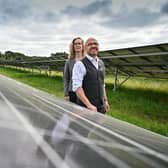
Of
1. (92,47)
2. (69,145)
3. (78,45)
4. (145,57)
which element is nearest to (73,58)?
(78,45)

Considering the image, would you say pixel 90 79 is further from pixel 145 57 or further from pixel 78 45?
pixel 145 57

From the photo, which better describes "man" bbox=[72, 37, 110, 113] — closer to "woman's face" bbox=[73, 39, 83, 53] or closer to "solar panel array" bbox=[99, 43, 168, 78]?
"woman's face" bbox=[73, 39, 83, 53]

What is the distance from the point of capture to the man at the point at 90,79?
3633 mm

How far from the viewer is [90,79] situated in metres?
3.76

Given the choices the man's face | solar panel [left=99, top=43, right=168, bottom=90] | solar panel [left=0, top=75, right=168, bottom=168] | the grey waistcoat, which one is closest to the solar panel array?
solar panel [left=99, top=43, right=168, bottom=90]

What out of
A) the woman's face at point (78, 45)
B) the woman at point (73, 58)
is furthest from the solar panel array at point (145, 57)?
the woman's face at point (78, 45)

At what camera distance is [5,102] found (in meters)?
2.38

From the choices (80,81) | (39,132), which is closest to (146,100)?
(80,81)

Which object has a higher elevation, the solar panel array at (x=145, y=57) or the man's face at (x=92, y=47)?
the man's face at (x=92, y=47)

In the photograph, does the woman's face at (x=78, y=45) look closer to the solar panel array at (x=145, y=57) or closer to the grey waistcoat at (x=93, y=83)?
the grey waistcoat at (x=93, y=83)

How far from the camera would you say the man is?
3633 millimetres

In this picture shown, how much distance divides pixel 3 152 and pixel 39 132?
0.34m

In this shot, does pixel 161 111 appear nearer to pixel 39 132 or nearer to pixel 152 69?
pixel 152 69

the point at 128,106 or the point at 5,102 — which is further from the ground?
the point at 5,102
